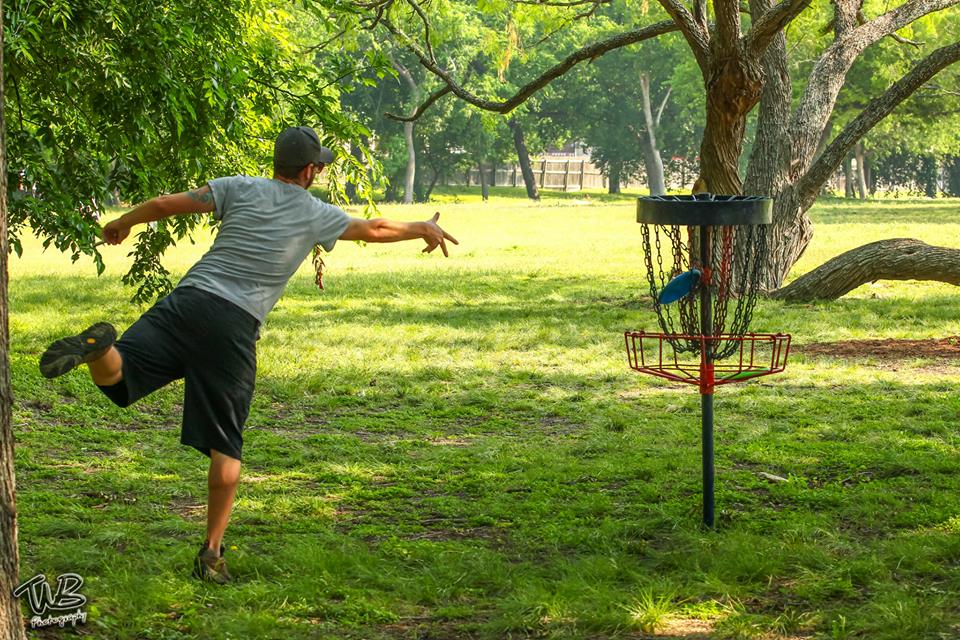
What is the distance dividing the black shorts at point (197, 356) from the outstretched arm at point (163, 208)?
0.31m

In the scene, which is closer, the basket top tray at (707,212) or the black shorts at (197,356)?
the black shorts at (197,356)

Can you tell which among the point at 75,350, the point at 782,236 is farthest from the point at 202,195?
the point at 782,236

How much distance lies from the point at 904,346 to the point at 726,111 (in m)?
3.28

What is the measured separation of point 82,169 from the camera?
27.5ft

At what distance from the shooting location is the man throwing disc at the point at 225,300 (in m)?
4.89

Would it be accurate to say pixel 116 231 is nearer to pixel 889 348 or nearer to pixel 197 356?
pixel 197 356

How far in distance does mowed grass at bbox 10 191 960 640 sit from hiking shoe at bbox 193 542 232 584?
98 millimetres

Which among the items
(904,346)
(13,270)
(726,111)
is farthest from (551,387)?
(13,270)

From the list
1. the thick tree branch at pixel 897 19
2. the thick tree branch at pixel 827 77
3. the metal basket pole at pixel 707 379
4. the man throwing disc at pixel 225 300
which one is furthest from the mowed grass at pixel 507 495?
the thick tree branch at pixel 897 19

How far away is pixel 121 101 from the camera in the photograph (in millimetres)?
7684

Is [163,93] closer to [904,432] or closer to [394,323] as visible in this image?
[904,432]

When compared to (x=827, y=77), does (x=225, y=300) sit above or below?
below

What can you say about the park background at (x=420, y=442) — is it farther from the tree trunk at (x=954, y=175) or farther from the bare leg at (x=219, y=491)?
the tree trunk at (x=954, y=175)

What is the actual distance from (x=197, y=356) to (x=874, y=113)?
40.7ft
